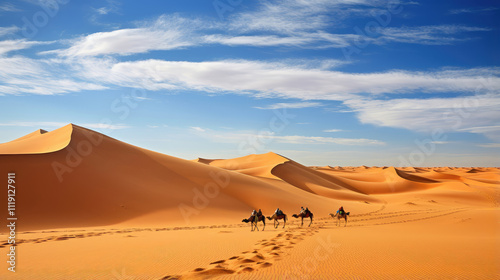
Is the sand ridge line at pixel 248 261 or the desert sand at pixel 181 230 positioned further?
the desert sand at pixel 181 230

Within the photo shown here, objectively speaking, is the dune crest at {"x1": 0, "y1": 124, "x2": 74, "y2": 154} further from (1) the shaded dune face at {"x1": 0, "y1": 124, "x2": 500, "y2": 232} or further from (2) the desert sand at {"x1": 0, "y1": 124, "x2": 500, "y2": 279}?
(2) the desert sand at {"x1": 0, "y1": 124, "x2": 500, "y2": 279}

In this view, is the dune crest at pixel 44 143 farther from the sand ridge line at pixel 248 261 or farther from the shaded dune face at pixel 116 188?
the sand ridge line at pixel 248 261

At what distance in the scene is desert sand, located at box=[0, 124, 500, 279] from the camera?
963cm

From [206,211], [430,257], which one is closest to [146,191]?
[206,211]

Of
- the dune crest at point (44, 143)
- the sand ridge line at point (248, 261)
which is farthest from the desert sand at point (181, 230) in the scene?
the dune crest at point (44, 143)

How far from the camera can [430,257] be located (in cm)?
1104

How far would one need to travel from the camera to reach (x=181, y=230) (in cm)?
1908

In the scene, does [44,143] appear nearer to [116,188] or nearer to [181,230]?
[116,188]

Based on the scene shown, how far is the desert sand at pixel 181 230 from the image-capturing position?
963 cm

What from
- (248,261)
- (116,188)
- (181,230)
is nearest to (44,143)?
(116,188)

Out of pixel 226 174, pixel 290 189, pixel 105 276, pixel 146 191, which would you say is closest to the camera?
pixel 105 276

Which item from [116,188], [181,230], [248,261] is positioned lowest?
[248,261]

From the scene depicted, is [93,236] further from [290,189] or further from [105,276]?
[290,189]

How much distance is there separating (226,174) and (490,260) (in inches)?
1181
